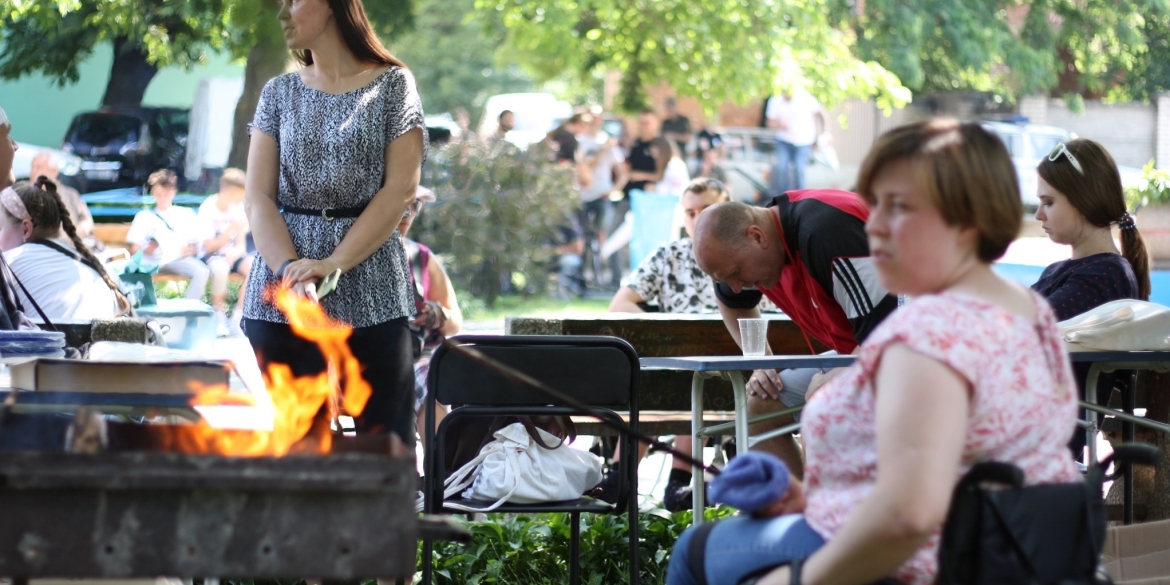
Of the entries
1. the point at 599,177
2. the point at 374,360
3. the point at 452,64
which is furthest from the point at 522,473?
the point at 452,64

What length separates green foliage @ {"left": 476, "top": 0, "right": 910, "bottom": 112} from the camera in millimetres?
15961

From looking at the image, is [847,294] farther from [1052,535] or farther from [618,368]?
[1052,535]

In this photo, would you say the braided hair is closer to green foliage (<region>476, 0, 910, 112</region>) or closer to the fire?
the fire

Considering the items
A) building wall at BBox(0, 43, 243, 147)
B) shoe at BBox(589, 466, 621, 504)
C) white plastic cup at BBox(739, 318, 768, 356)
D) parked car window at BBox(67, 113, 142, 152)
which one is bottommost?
shoe at BBox(589, 466, 621, 504)

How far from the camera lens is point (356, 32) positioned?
3.96 m

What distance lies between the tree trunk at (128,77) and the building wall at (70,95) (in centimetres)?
8

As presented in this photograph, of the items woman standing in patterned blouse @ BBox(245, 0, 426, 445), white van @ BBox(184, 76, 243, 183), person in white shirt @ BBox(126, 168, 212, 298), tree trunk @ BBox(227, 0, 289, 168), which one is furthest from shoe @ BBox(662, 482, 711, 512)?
white van @ BBox(184, 76, 243, 183)

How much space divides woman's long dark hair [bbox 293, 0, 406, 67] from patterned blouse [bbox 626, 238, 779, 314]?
329 cm

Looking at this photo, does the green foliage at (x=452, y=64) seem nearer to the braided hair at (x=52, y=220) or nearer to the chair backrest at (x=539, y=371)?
the braided hair at (x=52, y=220)

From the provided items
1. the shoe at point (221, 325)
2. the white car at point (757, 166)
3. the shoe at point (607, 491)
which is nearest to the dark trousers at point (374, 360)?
the shoe at point (607, 491)

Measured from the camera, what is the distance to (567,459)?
415 centimetres

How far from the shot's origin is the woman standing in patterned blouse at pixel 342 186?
3895 millimetres

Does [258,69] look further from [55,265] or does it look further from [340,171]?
[340,171]

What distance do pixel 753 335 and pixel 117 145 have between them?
13.1m
